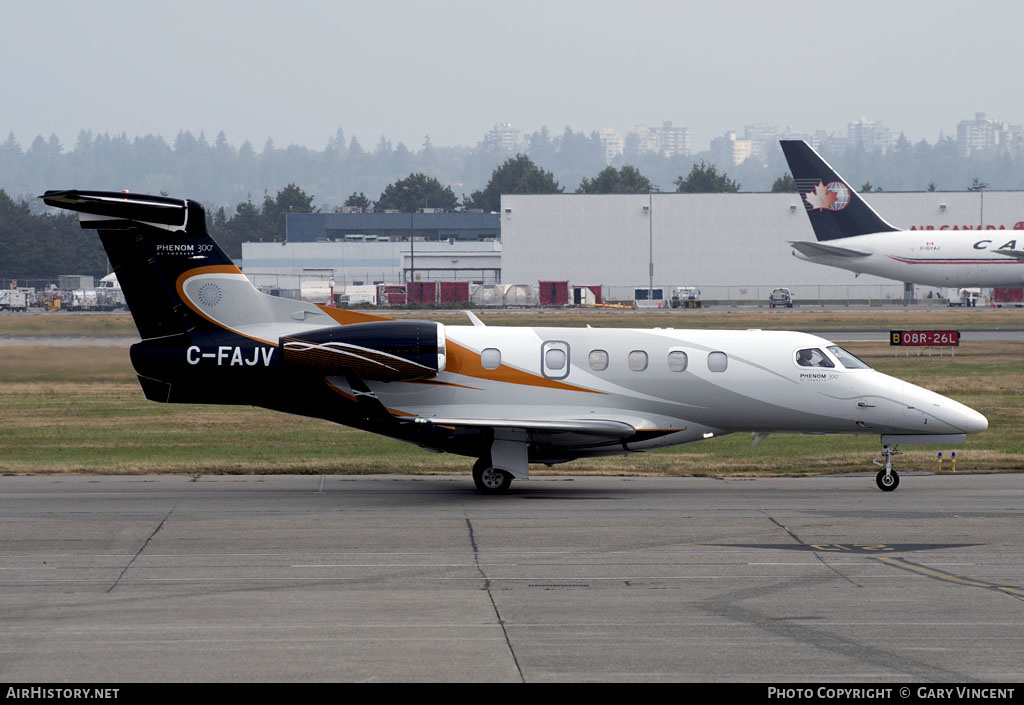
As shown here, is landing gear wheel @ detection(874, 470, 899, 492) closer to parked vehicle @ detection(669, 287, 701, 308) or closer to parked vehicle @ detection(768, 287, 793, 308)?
parked vehicle @ detection(768, 287, 793, 308)

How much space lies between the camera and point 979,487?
942 inches

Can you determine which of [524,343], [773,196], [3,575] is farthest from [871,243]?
[3,575]

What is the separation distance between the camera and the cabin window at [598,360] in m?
23.3

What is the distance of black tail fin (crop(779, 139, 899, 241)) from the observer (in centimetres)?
6912

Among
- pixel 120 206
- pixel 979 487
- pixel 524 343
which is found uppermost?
pixel 120 206

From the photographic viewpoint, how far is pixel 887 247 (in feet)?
222

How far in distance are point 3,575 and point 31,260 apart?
15175cm

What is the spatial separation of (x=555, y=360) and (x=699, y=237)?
90.3m

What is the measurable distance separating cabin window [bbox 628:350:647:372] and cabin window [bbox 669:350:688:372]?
51 centimetres

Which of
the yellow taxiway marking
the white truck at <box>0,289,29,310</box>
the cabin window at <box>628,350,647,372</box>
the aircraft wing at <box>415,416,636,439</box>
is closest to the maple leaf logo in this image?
the cabin window at <box>628,350,647,372</box>

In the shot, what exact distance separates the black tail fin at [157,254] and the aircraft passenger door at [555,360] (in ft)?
21.3

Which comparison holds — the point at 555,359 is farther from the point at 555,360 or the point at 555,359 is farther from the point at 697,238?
the point at 697,238

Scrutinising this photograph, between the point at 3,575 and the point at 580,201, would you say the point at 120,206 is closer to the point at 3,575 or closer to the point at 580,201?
the point at 3,575

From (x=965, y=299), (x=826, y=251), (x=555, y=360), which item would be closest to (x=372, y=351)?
(x=555, y=360)
